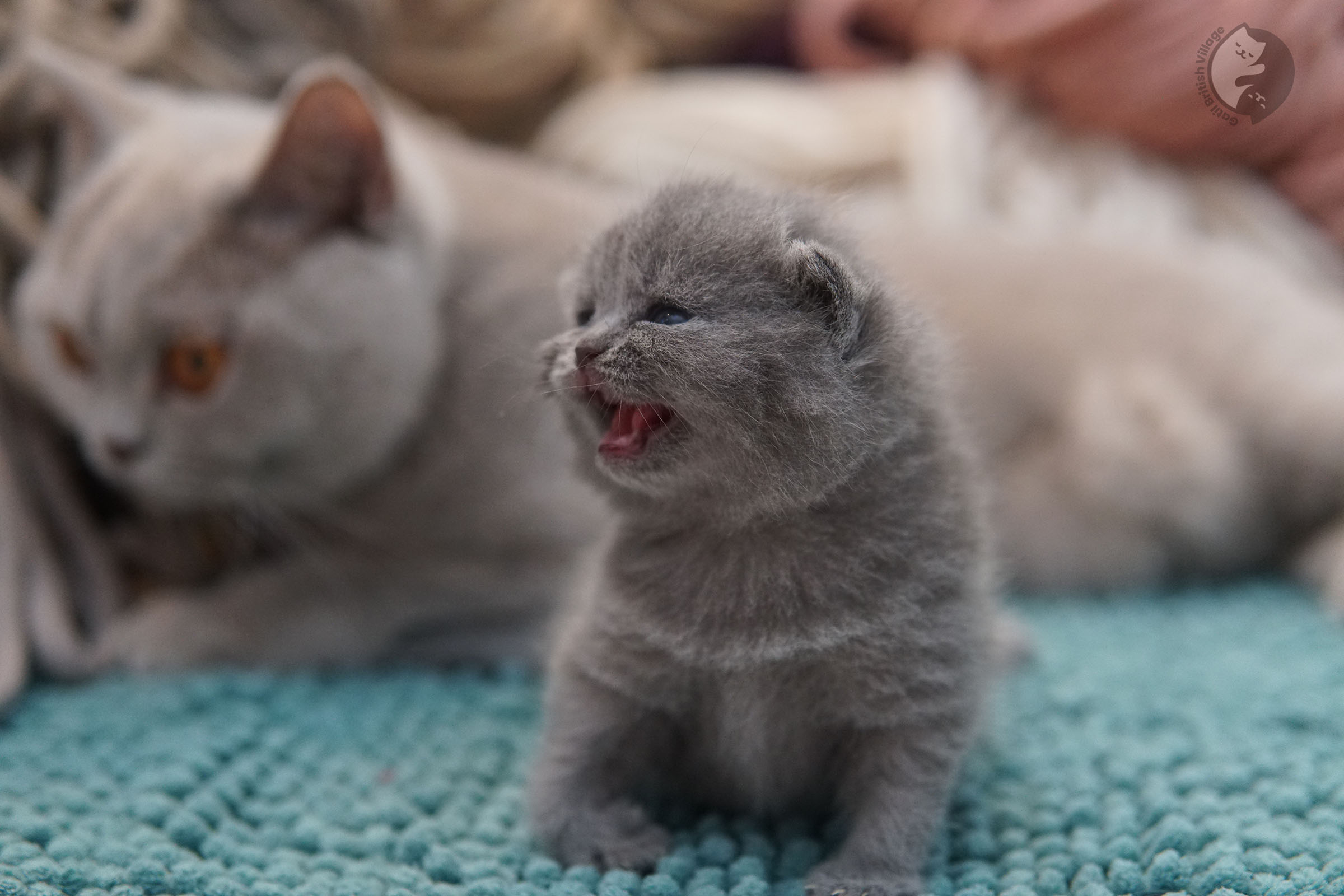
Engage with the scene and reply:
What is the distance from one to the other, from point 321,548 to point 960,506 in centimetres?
85

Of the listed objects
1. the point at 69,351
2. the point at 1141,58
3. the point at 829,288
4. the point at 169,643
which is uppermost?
the point at 1141,58

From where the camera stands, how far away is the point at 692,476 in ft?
2.45

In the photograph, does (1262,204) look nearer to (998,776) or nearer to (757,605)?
(998,776)

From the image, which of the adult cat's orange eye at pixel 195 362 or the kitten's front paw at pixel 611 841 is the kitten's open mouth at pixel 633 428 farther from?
the adult cat's orange eye at pixel 195 362

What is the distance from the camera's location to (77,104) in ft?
4.30

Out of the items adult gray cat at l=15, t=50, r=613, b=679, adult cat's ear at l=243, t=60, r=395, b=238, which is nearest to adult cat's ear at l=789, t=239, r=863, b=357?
adult gray cat at l=15, t=50, r=613, b=679

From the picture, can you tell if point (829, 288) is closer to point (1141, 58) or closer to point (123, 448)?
point (1141, 58)

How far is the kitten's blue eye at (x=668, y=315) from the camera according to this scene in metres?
0.73

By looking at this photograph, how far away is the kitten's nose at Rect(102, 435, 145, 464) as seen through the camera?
46.9 inches

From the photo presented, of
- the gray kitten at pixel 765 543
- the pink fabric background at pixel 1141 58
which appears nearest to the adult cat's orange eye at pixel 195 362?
the gray kitten at pixel 765 543

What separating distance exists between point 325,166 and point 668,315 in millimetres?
624

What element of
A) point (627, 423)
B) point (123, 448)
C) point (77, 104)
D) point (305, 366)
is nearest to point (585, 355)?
point (627, 423)

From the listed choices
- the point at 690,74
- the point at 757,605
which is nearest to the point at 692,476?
the point at 757,605

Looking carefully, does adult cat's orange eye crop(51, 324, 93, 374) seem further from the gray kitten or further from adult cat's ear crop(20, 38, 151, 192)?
the gray kitten
